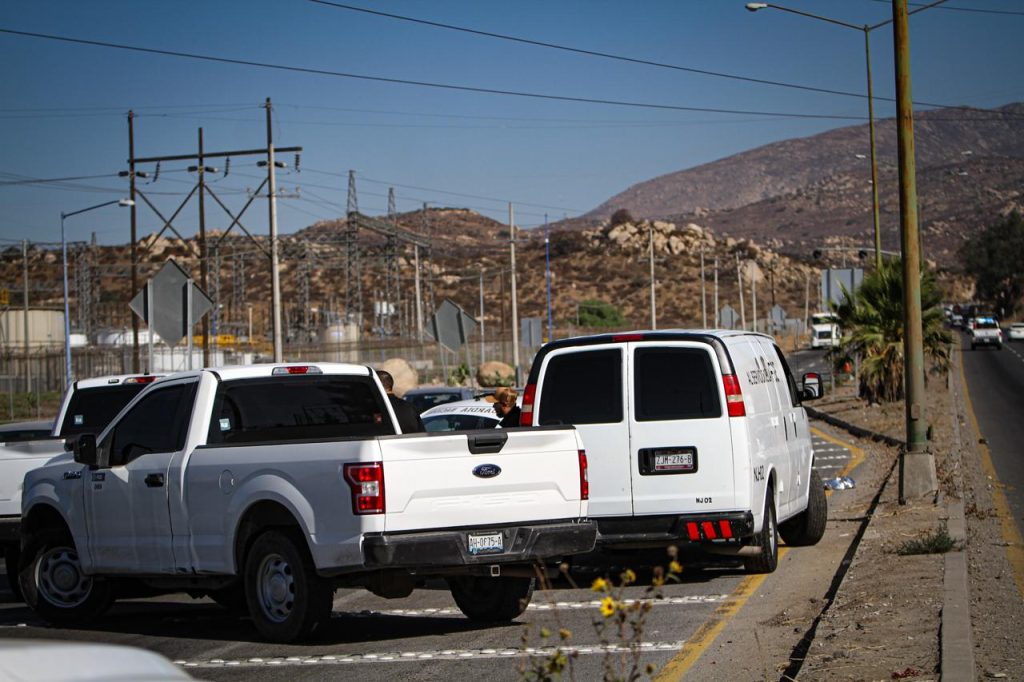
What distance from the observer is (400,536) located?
914cm

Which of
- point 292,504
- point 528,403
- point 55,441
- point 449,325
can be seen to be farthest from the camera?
point 449,325

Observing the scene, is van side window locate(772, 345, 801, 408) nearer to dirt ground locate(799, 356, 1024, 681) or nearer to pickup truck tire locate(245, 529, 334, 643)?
dirt ground locate(799, 356, 1024, 681)

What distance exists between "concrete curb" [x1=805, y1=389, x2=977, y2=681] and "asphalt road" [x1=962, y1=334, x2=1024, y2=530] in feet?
6.53

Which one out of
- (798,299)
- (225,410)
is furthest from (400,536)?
(798,299)

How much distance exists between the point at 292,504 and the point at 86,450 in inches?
97.4

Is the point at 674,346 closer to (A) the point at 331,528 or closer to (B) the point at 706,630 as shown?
(B) the point at 706,630

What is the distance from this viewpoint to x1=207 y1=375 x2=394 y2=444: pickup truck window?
10531 mm

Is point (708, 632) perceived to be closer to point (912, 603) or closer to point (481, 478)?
point (912, 603)

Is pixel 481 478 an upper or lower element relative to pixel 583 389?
lower

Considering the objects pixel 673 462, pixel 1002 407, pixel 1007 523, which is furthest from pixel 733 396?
pixel 1002 407

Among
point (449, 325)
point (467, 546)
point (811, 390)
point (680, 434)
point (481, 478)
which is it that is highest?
point (449, 325)

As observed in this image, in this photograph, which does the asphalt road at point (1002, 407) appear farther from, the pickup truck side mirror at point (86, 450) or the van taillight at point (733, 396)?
the pickup truck side mirror at point (86, 450)

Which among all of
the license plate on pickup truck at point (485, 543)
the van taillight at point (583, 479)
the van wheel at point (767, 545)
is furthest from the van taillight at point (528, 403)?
the license plate on pickup truck at point (485, 543)

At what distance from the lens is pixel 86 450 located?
35.7 feet
